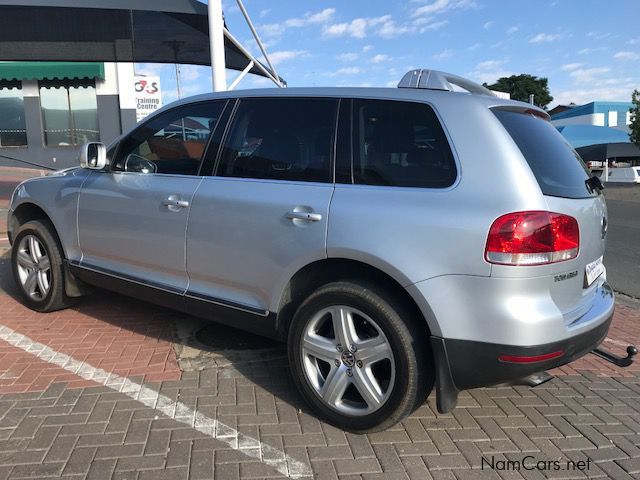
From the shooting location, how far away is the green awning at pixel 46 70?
760 inches

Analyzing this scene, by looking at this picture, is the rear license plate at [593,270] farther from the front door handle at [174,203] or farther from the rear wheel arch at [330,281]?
the front door handle at [174,203]

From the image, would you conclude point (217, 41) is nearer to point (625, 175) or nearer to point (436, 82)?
point (436, 82)

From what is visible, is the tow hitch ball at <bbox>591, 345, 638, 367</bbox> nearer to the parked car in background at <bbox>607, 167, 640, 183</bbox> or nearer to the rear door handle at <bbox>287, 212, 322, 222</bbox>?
the rear door handle at <bbox>287, 212, 322, 222</bbox>

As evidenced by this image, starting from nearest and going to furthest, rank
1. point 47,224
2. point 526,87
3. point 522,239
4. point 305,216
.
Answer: point 522,239, point 305,216, point 47,224, point 526,87

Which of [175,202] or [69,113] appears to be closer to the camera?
[175,202]

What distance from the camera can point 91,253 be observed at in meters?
4.29

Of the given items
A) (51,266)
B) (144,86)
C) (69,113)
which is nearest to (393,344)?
(51,266)

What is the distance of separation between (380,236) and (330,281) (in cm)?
48

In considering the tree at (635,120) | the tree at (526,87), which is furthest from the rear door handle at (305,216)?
the tree at (526,87)

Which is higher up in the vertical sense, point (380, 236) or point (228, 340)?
point (380, 236)

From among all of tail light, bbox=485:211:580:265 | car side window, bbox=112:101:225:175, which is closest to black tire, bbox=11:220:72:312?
car side window, bbox=112:101:225:175

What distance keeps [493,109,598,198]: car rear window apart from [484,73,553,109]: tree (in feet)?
243

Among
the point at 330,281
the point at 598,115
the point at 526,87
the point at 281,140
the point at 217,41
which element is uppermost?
the point at 526,87

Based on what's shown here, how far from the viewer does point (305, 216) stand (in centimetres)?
296
